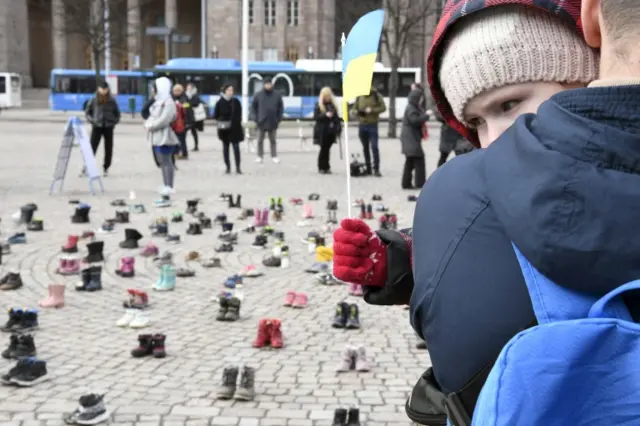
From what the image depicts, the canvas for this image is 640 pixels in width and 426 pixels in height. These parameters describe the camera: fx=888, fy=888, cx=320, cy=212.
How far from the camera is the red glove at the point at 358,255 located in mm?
1998

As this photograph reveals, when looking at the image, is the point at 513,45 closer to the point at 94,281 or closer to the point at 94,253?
the point at 94,281

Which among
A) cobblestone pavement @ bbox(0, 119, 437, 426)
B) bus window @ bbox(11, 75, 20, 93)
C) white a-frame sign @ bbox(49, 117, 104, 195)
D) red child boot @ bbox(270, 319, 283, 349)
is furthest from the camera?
bus window @ bbox(11, 75, 20, 93)

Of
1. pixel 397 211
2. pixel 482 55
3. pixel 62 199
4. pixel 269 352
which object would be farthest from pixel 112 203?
pixel 482 55

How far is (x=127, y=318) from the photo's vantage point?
249 inches

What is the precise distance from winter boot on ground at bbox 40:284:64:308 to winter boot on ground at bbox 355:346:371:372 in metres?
2.70

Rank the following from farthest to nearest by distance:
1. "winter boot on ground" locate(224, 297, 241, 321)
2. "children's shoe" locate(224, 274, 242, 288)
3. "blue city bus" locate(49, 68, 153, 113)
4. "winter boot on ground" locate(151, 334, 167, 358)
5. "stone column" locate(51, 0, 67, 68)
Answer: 1. "stone column" locate(51, 0, 67, 68)
2. "blue city bus" locate(49, 68, 153, 113)
3. "children's shoe" locate(224, 274, 242, 288)
4. "winter boot on ground" locate(224, 297, 241, 321)
5. "winter boot on ground" locate(151, 334, 167, 358)

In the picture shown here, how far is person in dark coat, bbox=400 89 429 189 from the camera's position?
15109mm

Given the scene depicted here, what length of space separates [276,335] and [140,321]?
3.58 ft

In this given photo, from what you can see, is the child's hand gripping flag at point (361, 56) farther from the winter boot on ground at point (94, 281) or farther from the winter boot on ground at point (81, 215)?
the winter boot on ground at point (81, 215)

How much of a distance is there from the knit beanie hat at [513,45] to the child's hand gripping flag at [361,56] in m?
0.47

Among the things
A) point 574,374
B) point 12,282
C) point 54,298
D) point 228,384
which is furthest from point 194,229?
point 574,374

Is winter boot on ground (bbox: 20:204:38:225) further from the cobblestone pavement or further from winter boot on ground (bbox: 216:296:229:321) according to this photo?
winter boot on ground (bbox: 216:296:229:321)

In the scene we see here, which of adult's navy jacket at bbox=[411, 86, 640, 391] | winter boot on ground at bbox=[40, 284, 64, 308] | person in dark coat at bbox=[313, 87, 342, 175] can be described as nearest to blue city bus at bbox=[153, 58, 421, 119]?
person in dark coat at bbox=[313, 87, 342, 175]

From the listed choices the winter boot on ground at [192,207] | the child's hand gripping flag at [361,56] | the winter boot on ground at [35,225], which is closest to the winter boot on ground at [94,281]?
the winter boot on ground at [35,225]
